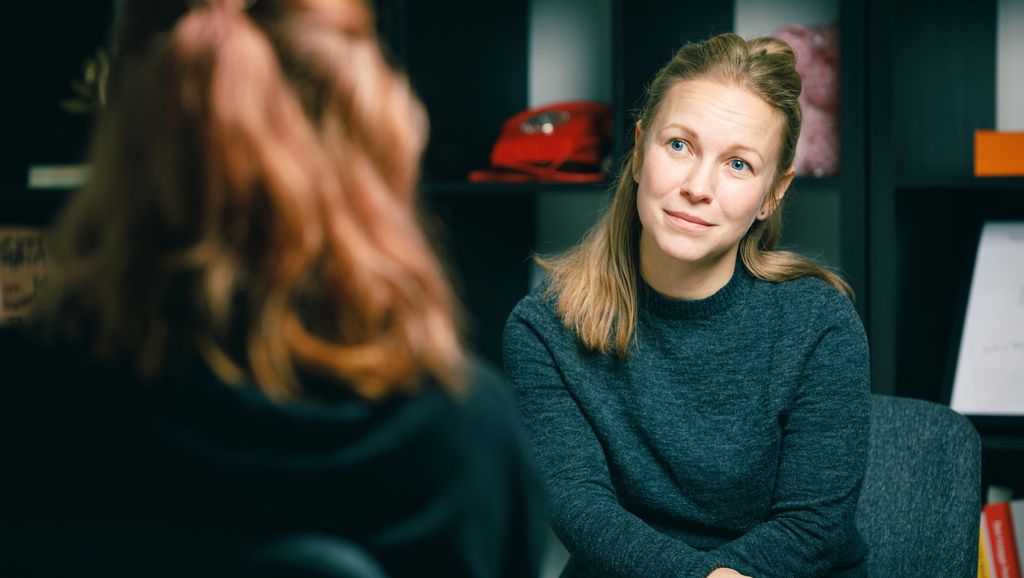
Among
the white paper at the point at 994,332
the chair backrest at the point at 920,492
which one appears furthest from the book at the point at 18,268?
the white paper at the point at 994,332

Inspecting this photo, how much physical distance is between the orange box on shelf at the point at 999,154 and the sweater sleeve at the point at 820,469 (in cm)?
60

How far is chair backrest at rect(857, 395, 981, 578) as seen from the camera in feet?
4.48

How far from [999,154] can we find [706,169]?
0.74 metres

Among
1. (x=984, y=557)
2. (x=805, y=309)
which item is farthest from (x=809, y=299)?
(x=984, y=557)

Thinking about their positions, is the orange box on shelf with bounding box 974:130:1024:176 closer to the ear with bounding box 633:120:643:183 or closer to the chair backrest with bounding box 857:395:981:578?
the chair backrest with bounding box 857:395:981:578

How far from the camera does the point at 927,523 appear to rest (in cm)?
140

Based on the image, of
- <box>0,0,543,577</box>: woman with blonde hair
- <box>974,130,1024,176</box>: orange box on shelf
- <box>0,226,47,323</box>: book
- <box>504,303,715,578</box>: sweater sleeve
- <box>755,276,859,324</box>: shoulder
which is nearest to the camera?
<box>0,0,543,577</box>: woman with blonde hair

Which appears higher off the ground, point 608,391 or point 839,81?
point 839,81

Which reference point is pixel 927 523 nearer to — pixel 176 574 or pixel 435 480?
pixel 435 480

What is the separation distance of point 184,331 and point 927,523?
44.8 inches

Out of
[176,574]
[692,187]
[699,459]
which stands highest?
[692,187]

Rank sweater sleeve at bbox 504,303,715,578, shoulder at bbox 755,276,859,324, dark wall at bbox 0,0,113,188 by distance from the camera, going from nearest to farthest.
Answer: sweater sleeve at bbox 504,303,715,578 < shoulder at bbox 755,276,859,324 < dark wall at bbox 0,0,113,188

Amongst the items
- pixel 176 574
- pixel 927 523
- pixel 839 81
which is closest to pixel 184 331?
pixel 176 574

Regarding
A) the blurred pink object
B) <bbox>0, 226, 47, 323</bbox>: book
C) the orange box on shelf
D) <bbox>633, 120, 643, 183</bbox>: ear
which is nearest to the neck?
<bbox>633, 120, 643, 183</bbox>: ear
